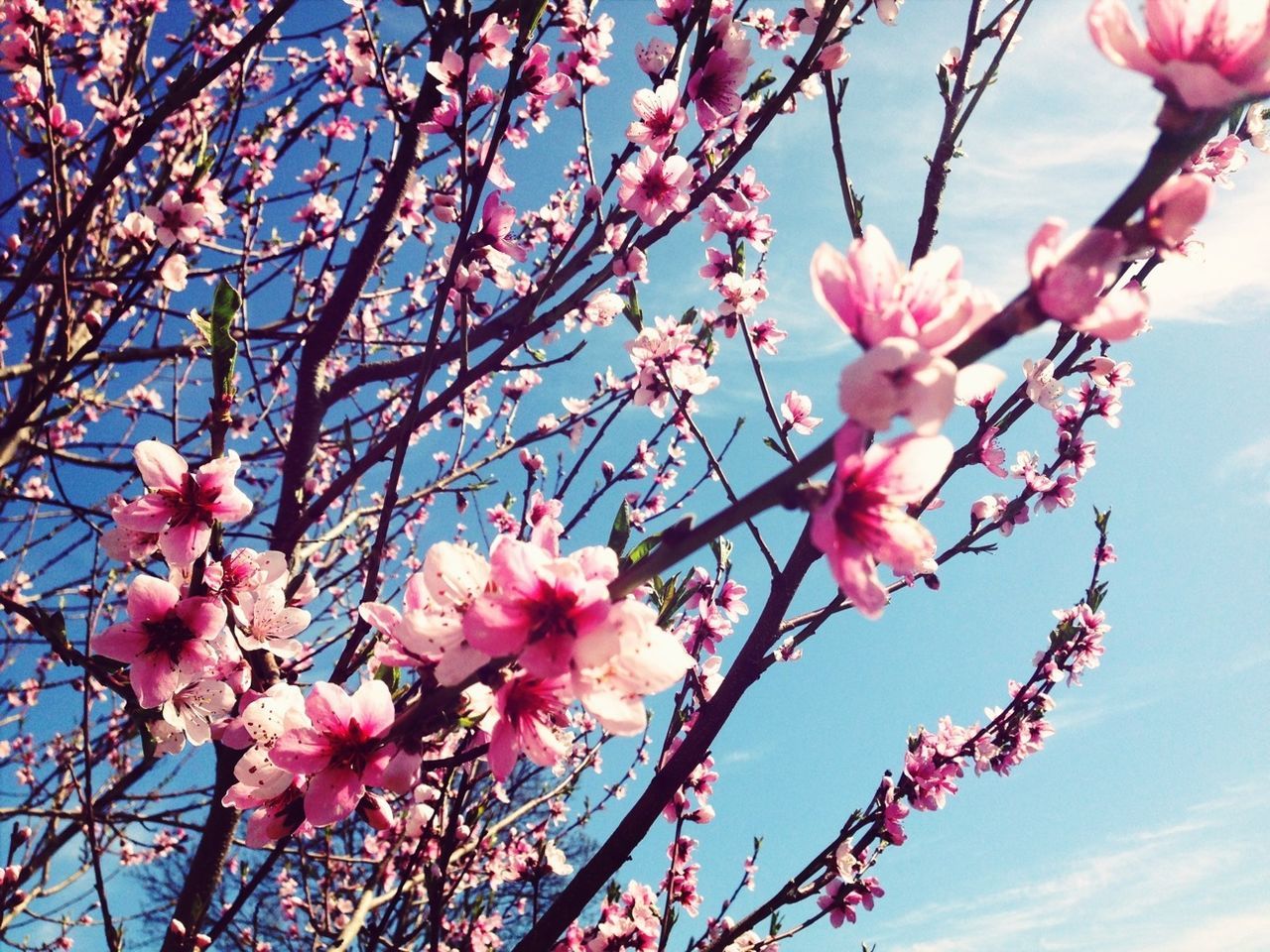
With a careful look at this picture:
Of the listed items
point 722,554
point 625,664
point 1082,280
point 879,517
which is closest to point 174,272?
point 722,554

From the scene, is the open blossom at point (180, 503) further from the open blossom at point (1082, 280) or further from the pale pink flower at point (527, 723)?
the open blossom at point (1082, 280)

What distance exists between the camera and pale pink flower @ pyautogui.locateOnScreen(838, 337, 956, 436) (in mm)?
690

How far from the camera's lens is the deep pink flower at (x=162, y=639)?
4.78 ft

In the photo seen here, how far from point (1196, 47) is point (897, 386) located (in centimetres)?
47

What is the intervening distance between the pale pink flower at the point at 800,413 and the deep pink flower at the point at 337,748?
242 centimetres

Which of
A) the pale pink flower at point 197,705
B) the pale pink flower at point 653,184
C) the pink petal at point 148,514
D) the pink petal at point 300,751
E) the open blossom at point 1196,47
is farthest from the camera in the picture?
the pale pink flower at point 653,184

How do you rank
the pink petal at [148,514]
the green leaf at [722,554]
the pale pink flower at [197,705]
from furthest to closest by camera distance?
1. the green leaf at [722,554]
2. the pale pink flower at [197,705]
3. the pink petal at [148,514]

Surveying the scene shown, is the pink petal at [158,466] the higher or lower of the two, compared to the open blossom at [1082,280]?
higher

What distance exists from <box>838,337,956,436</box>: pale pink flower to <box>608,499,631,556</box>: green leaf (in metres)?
0.62

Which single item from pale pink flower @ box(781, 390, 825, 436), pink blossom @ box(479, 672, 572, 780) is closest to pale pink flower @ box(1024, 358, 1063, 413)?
pale pink flower @ box(781, 390, 825, 436)

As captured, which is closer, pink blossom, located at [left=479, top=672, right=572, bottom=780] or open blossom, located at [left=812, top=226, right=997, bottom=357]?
open blossom, located at [left=812, top=226, right=997, bottom=357]

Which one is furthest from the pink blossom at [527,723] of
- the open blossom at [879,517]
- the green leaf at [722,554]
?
the green leaf at [722,554]

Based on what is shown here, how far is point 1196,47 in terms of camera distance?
0.75 metres

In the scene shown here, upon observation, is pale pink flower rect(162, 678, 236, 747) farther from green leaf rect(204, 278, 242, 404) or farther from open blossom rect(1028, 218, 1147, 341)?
open blossom rect(1028, 218, 1147, 341)
